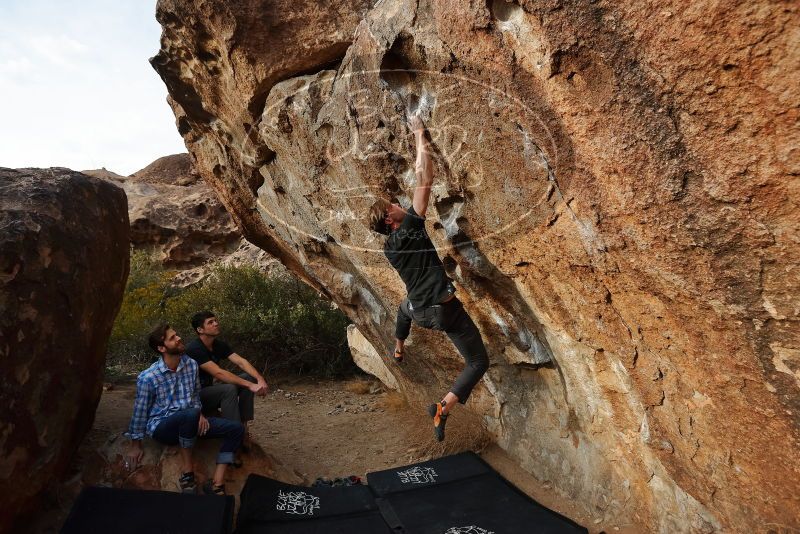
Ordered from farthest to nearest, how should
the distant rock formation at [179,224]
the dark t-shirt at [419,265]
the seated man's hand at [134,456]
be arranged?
the distant rock formation at [179,224]
the seated man's hand at [134,456]
the dark t-shirt at [419,265]

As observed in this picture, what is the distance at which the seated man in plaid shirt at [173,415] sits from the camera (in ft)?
13.4

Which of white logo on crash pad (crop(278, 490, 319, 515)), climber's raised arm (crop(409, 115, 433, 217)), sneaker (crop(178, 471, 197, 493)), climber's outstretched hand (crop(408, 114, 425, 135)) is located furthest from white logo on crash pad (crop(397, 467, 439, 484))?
climber's outstretched hand (crop(408, 114, 425, 135))

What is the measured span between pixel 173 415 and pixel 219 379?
50cm

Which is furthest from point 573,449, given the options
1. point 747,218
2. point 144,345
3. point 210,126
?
point 144,345

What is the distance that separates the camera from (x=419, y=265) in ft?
12.1

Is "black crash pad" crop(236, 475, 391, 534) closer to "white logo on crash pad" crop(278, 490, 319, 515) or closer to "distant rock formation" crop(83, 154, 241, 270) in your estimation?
"white logo on crash pad" crop(278, 490, 319, 515)

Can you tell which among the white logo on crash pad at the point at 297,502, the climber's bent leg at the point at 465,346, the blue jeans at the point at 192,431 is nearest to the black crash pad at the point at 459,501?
the white logo on crash pad at the point at 297,502

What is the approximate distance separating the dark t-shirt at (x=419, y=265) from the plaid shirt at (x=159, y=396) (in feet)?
5.89

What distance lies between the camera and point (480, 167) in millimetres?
3211

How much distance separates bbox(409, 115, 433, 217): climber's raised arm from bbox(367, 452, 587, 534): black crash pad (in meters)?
2.08

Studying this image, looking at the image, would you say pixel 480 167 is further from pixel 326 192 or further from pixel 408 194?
pixel 326 192

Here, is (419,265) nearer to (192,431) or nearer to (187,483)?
(192,431)

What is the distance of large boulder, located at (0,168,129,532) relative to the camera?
3.40m

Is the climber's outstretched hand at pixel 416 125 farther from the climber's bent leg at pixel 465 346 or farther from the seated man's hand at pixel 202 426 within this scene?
the seated man's hand at pixel 202 426
